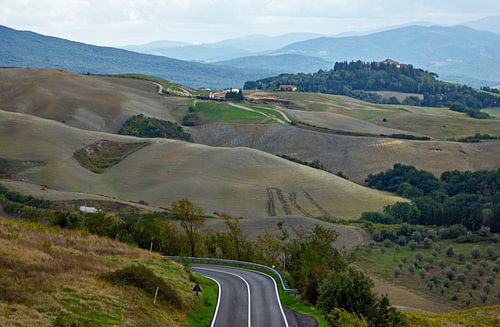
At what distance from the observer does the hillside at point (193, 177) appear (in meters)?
96.9

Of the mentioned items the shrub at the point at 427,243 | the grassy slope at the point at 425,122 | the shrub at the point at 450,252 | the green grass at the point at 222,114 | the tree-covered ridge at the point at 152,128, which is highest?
the grassy slope at the point at 425,122

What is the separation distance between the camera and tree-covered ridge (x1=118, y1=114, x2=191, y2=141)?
152500mm

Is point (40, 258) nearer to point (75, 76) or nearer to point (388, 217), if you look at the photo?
point (388, 217)

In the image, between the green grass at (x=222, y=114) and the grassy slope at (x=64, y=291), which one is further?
the green grass at (x=222, y=114)

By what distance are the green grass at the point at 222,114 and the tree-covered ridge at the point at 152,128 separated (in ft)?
36.2

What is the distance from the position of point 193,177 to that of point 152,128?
5220 centimetres

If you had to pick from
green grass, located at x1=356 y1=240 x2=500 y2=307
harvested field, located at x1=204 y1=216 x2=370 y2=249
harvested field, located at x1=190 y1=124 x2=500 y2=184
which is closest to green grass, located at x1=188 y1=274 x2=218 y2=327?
green grass, located at x1=356 y1=240 x2=500 y2=307

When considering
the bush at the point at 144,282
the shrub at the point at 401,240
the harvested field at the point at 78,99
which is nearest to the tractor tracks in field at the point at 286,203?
the shrub at the point at 401,240

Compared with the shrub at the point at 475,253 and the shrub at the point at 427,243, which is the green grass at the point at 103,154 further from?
the shrub at the point at 475,253

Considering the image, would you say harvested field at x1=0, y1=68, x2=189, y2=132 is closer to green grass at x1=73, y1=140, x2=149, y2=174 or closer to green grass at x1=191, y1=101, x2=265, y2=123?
green grass at x1=191, y1=101, x2=265, y2=123

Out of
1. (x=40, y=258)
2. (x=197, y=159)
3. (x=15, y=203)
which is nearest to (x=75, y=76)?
(x=197, y=159)

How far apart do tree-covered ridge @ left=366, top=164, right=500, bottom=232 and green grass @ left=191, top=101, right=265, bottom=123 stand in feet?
159

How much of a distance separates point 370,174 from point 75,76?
9811 centimetres

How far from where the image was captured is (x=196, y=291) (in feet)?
107
